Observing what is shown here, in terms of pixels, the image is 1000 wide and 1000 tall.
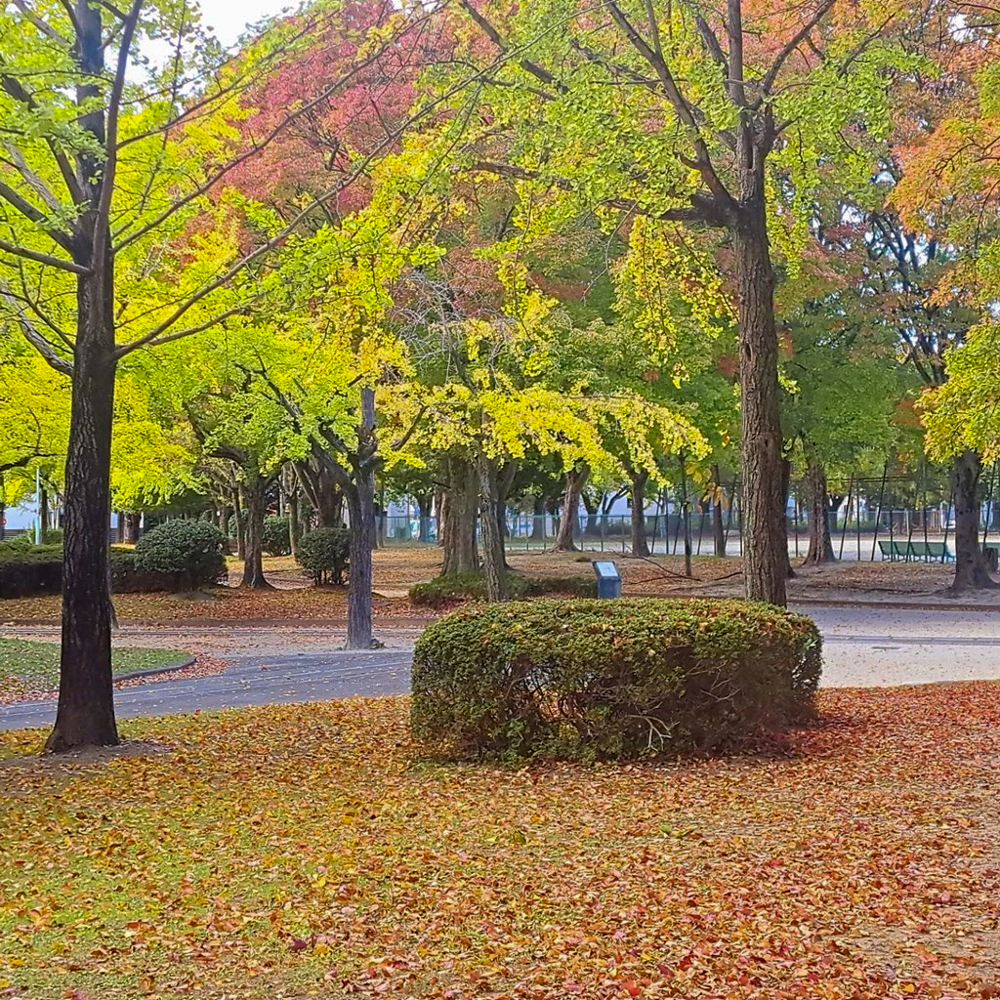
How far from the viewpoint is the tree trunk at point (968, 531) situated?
28297 millimetres

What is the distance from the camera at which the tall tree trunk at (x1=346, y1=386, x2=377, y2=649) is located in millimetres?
17188

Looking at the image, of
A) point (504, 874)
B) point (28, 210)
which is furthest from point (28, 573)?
point (504, 874)

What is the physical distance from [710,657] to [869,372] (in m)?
20.3

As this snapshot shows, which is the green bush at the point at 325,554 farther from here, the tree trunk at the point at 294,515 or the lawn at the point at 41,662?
the tree trunk at the point at 294,515

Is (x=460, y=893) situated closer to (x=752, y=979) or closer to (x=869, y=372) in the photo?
(x=752, y=979)

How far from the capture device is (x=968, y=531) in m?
28.3

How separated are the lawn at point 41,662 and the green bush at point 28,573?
8.85m

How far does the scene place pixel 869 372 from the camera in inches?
1060

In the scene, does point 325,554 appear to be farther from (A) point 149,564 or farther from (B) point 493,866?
(B) point 493,866

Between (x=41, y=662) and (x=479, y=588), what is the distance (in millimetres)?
10520

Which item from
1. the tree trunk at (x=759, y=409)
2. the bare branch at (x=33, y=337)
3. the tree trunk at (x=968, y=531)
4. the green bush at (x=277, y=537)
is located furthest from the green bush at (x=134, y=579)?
the green bush at (x=277, y=537)

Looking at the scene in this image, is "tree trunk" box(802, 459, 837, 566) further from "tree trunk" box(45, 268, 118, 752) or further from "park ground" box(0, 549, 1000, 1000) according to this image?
"tree trunk" box(45, 268, 118, 752)

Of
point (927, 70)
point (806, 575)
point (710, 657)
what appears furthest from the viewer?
point (806, 575)

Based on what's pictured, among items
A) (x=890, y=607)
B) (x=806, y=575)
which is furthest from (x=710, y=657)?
(x=806, y=575)
